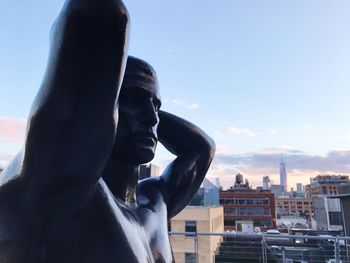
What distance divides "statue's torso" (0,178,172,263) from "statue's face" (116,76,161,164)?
195mm

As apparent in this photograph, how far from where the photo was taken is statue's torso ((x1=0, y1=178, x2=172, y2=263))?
31.0 inches

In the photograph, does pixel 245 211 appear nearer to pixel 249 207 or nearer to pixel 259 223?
pixel 249 207

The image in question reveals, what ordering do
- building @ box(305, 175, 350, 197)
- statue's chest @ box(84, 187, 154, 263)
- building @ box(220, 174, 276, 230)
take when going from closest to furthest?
statue's chest @ box(84, 187, 154, 263) → building @ box(220, 174, 276, 230) → building @ box(305, 175, 350, 197)

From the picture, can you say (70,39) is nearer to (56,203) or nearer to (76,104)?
(76,104)

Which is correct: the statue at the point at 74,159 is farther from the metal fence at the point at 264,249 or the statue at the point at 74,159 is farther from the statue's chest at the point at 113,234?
the metal fence at the point at 264,249

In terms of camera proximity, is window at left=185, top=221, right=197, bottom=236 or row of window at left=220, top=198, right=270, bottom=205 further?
row of window at left=220, top=198, right=270, bottom=205

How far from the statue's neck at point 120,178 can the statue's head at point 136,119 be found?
0.04 meters

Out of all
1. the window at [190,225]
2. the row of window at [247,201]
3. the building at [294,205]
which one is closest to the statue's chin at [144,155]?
the window at [190,225]

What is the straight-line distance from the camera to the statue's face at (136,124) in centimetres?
117

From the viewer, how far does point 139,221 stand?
118 centimetres

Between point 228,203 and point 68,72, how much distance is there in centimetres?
4652

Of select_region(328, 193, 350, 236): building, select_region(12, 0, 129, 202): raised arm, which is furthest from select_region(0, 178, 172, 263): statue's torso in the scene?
select_region(328, 193, 350, 236): building

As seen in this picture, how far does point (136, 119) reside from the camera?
3.85ft

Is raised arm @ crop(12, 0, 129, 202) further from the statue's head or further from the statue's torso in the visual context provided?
the statue's head
